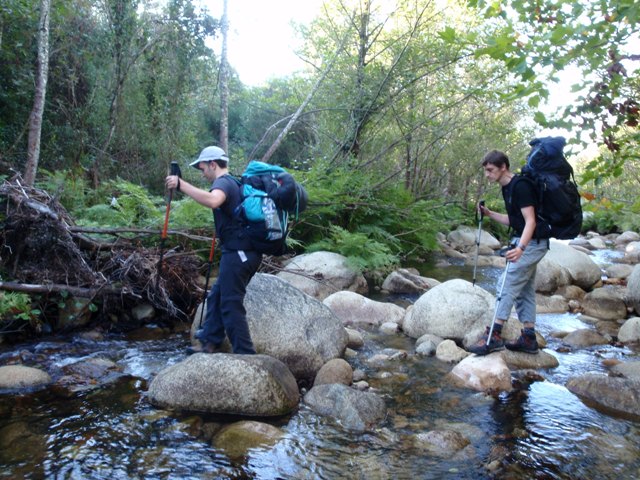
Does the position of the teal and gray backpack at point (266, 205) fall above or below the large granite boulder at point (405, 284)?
above

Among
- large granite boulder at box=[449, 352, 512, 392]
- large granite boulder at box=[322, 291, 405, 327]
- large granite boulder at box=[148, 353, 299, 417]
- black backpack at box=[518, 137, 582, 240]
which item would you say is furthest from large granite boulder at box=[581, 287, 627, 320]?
large granite boulder at box=[148, 353, 299, 417]

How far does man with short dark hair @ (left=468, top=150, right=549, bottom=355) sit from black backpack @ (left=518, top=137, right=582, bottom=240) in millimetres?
107

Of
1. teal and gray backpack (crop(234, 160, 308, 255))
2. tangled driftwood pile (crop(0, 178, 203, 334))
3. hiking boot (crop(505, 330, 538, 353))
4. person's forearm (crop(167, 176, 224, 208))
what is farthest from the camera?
tangled driftwood pile (crop(0, 178, 203, 334))

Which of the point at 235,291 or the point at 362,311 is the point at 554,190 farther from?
the point at 362,311

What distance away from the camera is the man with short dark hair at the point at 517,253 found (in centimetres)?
545

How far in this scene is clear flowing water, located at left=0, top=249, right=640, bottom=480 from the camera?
12.8 feet

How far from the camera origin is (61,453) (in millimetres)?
3969

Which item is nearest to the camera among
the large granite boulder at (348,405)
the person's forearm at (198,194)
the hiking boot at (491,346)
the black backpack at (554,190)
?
the person's forearm at (198,194)

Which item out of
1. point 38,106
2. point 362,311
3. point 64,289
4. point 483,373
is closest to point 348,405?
point 483,373

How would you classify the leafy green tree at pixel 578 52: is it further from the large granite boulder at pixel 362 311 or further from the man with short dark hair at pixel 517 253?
the large granite boulder at pixel 362 311

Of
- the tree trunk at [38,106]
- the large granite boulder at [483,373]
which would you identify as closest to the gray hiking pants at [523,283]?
the large granite boulder at [483,373]

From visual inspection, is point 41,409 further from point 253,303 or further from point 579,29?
point 579,29

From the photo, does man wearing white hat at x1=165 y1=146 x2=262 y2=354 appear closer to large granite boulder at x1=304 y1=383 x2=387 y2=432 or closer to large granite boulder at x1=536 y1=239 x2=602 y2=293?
large granite boulder at x1=304 y1=383 x2=387 y2=432

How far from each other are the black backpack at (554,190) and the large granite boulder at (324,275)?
4619 mm
